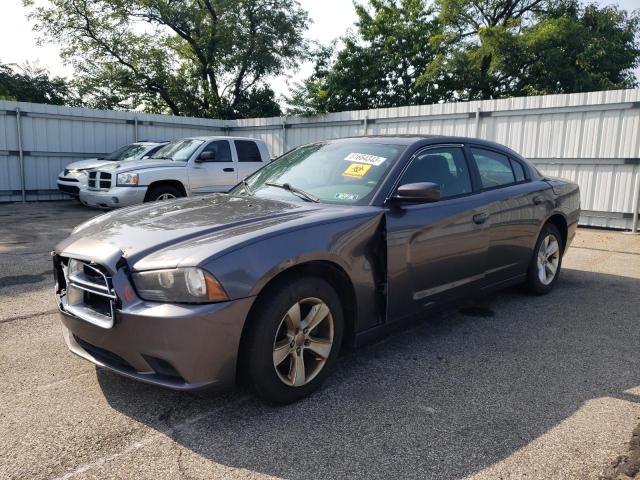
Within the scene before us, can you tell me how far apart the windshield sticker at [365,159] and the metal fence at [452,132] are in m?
8.43

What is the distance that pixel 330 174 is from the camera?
3.84 metres

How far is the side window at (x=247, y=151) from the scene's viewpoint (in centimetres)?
1123

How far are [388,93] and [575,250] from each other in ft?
61.6

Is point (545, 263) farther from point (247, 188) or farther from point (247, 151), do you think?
point (247, 151)

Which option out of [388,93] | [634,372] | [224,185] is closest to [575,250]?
[634,372]

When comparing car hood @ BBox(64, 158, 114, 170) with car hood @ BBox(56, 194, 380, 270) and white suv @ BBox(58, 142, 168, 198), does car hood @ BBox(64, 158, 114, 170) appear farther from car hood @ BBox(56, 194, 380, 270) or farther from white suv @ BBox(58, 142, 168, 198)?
car hood @ BBox(56, 194, 380, 270)

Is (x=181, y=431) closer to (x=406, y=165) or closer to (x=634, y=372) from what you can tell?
(x=406, y=165)

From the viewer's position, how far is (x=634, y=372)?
11.4ft

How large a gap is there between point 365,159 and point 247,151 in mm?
7913

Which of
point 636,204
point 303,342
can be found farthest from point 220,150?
point 303,342

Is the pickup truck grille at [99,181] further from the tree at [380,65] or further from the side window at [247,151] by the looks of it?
the tree at [380,65]

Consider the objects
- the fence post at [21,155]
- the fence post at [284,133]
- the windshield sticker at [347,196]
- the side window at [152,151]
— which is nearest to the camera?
the windshield sticker at [347,196]

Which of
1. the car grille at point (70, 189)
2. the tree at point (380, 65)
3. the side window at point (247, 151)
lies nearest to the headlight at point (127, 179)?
the car grille at point (70, 189)

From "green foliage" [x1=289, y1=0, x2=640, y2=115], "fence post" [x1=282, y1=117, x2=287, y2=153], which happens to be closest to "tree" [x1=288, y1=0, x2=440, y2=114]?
"green foliage" [x1=289, y1=0, x2=640, y2=115]
